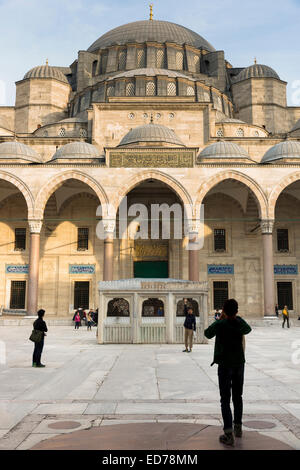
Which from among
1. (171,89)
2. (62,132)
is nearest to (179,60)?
(171,89)

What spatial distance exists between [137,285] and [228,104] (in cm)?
2205

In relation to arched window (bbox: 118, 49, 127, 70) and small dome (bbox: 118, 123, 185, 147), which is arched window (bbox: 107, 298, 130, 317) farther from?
arched window (bbox: 118, 49, 127, 70)

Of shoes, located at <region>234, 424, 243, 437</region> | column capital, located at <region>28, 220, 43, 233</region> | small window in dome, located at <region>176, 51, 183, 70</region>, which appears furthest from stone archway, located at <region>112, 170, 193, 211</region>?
shoes, located at <region>234, 424, 243, 437</region>

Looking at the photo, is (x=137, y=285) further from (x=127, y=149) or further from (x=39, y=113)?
(x=39, y=113)

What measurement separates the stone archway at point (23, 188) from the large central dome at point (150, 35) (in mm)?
17738

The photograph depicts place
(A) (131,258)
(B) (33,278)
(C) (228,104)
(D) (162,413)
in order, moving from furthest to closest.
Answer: (C) (228,104), (A) (131,258), (B) (33,278), (D) (162,413)

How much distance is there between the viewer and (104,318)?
36.4 feet

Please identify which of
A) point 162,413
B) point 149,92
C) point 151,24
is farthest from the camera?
point 151,24

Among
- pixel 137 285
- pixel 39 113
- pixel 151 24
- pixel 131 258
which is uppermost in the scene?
pixel 151 24

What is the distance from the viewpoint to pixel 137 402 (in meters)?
4.51

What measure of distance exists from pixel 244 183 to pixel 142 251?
22.8 feet

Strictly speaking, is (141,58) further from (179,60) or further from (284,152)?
(284,152)

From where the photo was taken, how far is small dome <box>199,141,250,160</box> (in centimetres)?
2142

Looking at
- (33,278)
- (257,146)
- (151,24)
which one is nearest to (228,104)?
(257,146)
